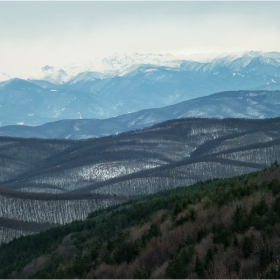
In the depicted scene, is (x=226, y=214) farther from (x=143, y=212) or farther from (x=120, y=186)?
(x=120, y=186)

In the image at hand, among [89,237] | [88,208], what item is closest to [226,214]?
[89,237]

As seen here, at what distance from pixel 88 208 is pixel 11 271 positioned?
217 feet

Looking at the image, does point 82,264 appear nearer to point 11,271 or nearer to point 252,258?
point 252,258

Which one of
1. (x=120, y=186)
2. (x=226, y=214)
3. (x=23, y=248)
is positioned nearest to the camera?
(x=226, y=214)

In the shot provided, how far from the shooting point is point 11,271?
204 feet

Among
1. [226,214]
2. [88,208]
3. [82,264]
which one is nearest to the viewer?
[226,214]

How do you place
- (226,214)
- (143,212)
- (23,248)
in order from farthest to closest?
(23,248) < (143,212) < (226,214)

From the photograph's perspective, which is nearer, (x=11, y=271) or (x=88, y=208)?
(x=11, y=271)

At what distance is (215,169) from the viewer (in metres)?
199

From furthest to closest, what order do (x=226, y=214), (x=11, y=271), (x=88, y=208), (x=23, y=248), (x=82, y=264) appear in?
1. (x=88, y=208)
2. (x=23, y=248)
3. (x=11, y=271)
4. (x=82, y=264)
5. (x=226, y=214)

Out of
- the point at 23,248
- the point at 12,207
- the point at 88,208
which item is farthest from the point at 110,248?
the point at 12,207

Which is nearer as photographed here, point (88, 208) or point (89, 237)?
point (89, 237)

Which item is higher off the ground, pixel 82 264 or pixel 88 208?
pixel 82 264

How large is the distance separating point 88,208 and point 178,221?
317 feet
